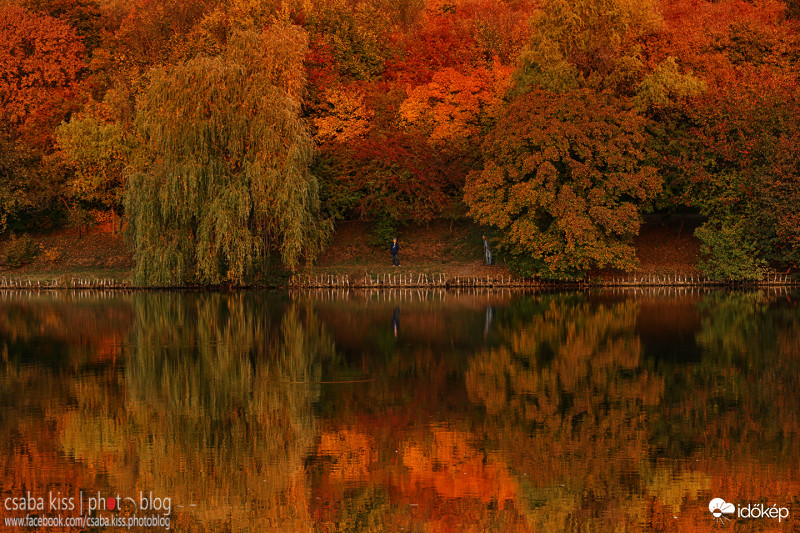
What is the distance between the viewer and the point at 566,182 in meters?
41.8

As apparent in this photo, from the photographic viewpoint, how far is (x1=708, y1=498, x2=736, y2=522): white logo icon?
10.0m

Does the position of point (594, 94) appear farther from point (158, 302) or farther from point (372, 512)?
point (372, 512)

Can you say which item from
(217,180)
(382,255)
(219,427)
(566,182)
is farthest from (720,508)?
(382,255)

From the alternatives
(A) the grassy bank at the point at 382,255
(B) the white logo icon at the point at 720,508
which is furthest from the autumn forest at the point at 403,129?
(B) the white logo icon at the point at 720,508

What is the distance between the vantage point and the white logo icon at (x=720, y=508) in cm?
1002

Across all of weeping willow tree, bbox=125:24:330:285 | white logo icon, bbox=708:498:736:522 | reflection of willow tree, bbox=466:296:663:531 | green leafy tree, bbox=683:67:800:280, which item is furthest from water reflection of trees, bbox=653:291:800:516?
weeping willow tree, bbox=125:24:330:285

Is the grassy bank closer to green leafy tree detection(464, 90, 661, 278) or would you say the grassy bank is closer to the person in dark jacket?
the person in dark jacket

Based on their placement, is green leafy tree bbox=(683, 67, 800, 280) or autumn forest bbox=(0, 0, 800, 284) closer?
green leafy tree bbox=(683, 67, 800, 280)

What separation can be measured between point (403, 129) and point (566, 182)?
33.8 feet

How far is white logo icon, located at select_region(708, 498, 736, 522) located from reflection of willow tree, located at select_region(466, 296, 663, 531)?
71 cm

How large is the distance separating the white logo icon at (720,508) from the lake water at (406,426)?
7 centimetres

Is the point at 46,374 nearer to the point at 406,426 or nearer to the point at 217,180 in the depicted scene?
the point at 406,426

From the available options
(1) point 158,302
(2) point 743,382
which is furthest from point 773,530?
(1) point 158,302

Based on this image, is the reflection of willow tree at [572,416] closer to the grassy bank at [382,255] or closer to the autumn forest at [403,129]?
the autumn forest at [403,129]
